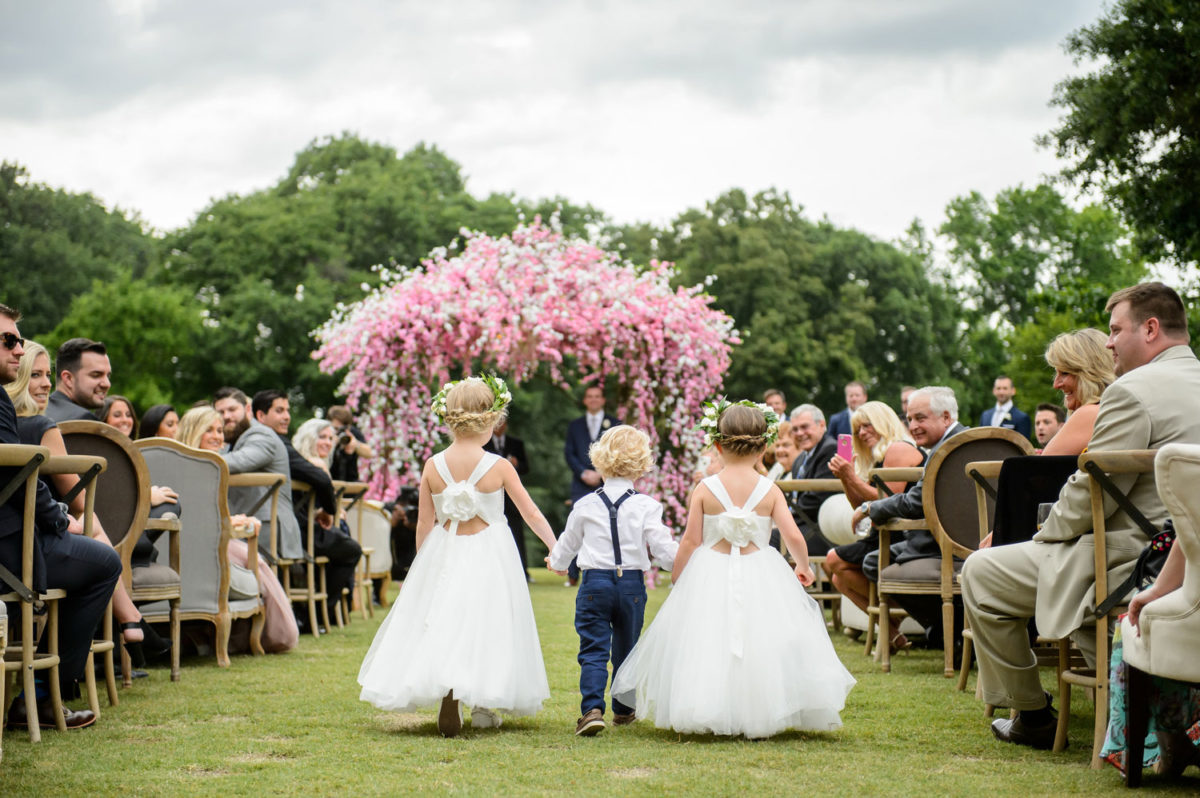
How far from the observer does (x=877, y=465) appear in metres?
8.38

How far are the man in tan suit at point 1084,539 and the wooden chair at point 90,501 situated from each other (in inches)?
139

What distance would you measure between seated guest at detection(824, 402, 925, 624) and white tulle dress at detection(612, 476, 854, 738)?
2809 millimetres

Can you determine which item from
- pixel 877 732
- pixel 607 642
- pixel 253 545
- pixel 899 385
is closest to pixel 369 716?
pixel 607 642

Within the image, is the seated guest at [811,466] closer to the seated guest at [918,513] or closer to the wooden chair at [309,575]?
the seated guest at [918,513]

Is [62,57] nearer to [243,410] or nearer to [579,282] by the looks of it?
[579,282]

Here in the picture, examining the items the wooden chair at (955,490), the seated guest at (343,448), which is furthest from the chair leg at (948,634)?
the seated guest at (343,448)

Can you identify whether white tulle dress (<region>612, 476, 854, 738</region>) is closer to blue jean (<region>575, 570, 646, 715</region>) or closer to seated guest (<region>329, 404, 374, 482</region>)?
blue jean (<region>575, 570, 646, 715</region>)

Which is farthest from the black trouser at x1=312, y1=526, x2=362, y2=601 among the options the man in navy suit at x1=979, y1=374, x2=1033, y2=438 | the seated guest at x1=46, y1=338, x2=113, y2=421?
the man in navy suit at x1=979, y1=374, x2=1033, y2=438

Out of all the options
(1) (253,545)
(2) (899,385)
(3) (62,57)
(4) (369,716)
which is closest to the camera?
(4) (369,716)

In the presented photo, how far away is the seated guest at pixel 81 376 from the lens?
22.7 ft

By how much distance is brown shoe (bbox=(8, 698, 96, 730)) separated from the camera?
5180 millimetres

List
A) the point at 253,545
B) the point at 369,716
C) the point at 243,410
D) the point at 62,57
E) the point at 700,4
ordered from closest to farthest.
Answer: the point at 369,716
the point at 253,545
the point at 243,410
the point at 700,4
the point at 62,57

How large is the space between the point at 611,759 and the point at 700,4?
25.7 feet

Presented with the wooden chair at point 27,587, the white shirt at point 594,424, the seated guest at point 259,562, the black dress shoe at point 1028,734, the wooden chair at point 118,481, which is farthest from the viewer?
the white shirt at point 594,424
